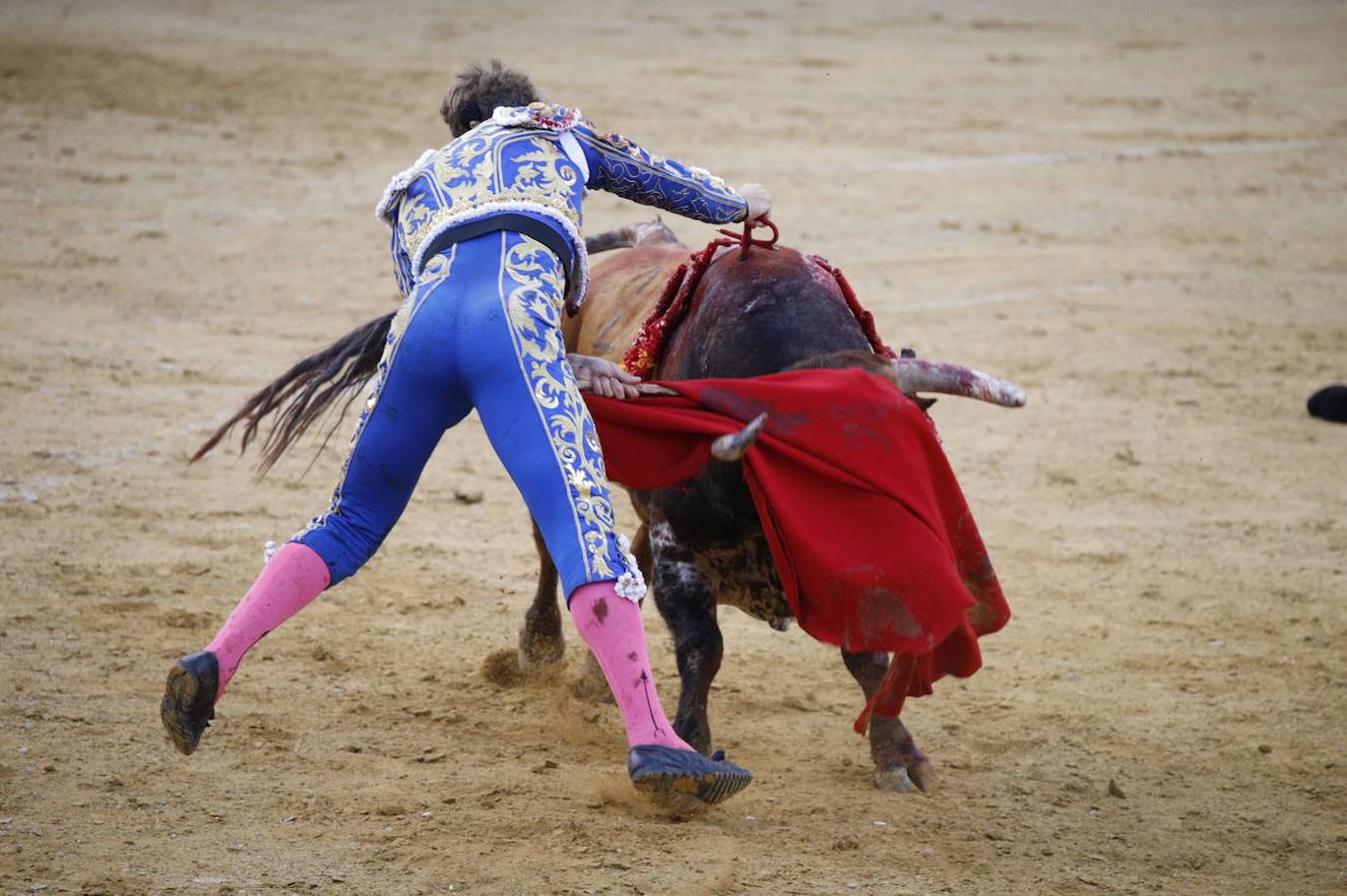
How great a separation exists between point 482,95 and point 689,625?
1.34 m

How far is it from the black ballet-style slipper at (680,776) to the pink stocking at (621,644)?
7 centimetres

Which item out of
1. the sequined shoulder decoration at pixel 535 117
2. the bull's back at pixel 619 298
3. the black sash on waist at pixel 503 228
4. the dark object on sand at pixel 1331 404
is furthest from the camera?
the dark object on sand at pixel 1331 404

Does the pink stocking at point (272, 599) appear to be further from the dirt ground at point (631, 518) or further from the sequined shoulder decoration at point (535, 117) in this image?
the sequined shoulder decoration at point (535, 117)

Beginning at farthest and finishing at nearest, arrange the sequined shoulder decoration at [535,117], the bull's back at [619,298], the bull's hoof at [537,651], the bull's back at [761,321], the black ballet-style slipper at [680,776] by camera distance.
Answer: the bull's hoof at [537,651], the bull's back at [619,298], the bull's back at [761,321], the sequined shoulder decoration at [535,117], the black ballet-style slipper at [680,776]

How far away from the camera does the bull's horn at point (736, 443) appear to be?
3.28 metres

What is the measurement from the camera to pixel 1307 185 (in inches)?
428

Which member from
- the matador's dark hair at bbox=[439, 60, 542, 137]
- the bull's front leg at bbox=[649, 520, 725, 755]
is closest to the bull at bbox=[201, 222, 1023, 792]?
the bull's front leg at bbox=[649, 520, 725, 755]

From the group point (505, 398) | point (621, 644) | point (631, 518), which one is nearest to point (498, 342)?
point (505, 398)

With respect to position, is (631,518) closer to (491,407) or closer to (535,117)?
(535,117)

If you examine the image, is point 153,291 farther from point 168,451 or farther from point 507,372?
point 507,372

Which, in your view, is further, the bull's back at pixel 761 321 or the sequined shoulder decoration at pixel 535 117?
the bull's back at pixel 761 321

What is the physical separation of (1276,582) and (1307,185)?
606 cm

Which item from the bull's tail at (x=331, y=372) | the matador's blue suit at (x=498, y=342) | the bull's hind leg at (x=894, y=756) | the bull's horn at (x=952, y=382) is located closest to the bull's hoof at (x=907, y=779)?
the bull's hind leg at (x=894, y=756)

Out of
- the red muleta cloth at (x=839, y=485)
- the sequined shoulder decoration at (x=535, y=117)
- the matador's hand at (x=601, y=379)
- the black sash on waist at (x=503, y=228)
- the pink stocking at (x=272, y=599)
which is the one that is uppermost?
the sequined shoulder decoration at (x=535, y=117)
